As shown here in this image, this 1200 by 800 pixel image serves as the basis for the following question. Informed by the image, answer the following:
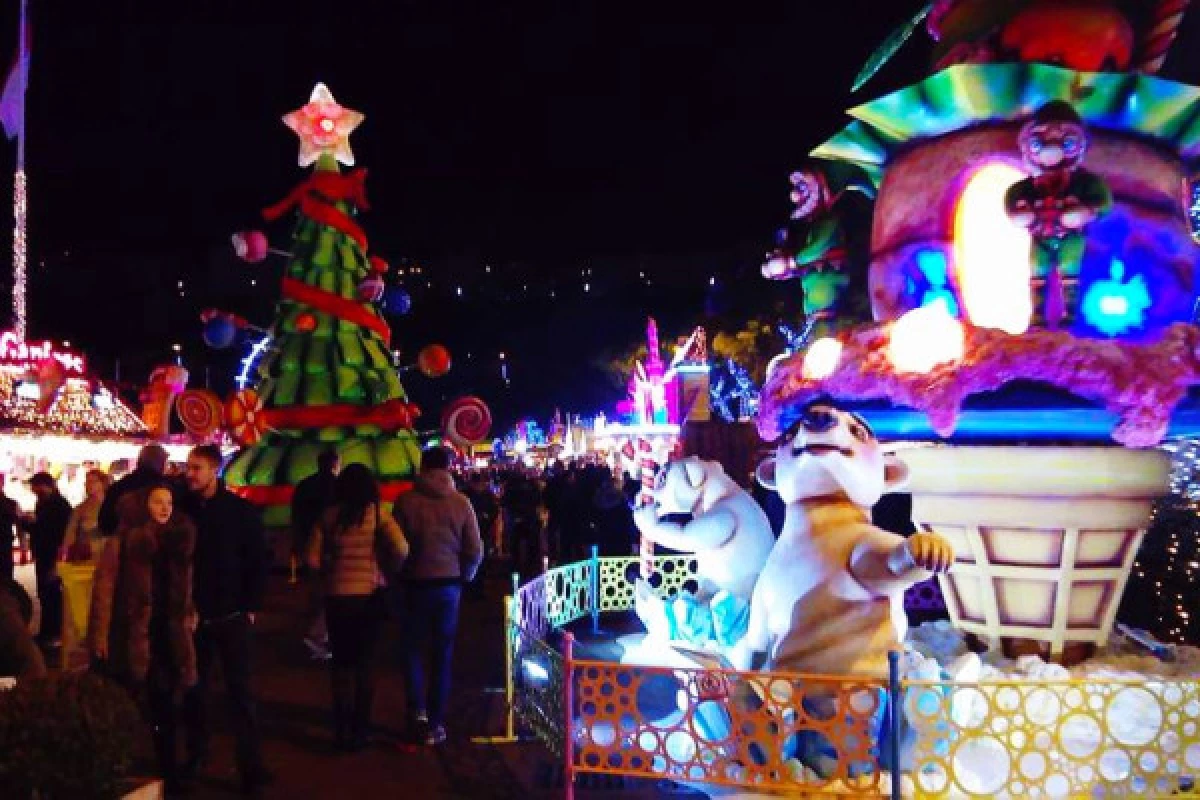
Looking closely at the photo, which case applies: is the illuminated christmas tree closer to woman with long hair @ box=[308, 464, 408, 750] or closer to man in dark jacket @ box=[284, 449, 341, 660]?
woman with long hair @ box=[308, 464, 408, 750]

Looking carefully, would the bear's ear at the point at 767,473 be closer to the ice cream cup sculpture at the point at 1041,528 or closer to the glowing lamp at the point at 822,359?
the glowing lamp at the point at 822,359

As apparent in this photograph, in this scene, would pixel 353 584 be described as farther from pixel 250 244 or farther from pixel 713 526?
pixel 250 244

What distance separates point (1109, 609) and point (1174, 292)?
2.35 meters

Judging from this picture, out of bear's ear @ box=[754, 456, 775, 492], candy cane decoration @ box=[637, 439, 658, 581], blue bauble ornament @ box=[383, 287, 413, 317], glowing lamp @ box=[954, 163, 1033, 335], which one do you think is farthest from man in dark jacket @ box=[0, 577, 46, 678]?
blue bauble ornament @ box=[383, 287, 413, 317]

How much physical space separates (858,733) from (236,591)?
350 cm

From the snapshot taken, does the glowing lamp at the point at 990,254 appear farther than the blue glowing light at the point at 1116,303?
Yes

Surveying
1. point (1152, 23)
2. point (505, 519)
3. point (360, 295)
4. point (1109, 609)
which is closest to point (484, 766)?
point (1109, 609)

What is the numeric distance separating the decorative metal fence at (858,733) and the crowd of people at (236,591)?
0.89 meters

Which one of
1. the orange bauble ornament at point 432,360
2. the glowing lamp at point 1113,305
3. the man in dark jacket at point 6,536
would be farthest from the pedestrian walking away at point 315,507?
the orange bauble ornament at point 432,360

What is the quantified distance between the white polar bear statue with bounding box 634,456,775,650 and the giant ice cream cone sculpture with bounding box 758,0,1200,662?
29.5 inches

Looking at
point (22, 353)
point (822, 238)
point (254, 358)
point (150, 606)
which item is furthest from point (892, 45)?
point (22, 353)

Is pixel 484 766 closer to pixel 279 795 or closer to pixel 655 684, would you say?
pixel 279 795

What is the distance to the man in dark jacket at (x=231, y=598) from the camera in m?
A: 6.01

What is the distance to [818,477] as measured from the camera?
6578 mm
